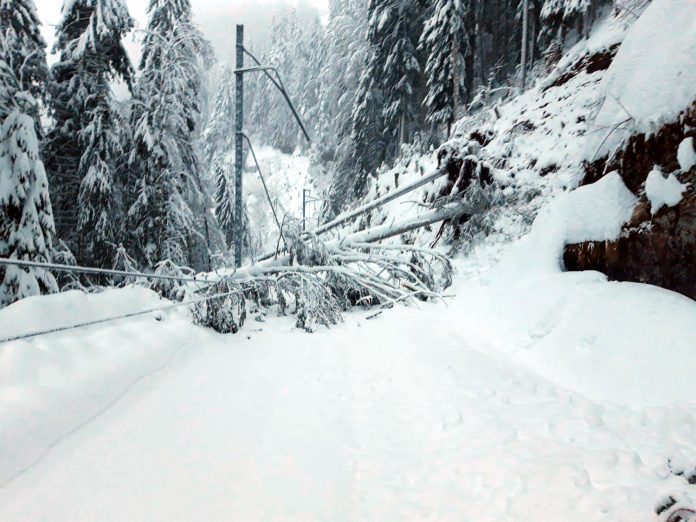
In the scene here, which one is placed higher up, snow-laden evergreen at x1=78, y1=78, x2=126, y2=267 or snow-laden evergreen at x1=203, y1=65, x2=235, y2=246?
snow-laden evergreen at x1=203, y1=65, x2=235, y2=246

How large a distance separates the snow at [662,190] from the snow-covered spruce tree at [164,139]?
9.96m

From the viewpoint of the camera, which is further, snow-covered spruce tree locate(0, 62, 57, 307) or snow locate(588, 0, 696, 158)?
snow-covered spruce tree locate(0, 62, 57, 307)

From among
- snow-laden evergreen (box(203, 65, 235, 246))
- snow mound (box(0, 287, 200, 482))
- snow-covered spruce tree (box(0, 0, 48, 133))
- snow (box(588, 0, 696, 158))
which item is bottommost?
snow mound (box(0, 287, 200, 482))

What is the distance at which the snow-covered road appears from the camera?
1811 millimetres

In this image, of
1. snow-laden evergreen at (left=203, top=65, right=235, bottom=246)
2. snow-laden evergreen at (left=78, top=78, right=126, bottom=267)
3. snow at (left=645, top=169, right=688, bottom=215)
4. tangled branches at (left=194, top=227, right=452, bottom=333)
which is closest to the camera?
snow at (left=645, top=169, right=688, bottom=215)

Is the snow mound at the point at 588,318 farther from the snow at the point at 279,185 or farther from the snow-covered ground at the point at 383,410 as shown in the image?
the snow at the point at 279,185

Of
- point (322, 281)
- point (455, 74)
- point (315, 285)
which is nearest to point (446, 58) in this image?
point (455, 74)

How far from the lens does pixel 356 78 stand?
32188 millimetres

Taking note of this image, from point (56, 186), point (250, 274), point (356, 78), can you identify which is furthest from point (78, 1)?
point (356, 78)

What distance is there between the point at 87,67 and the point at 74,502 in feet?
38.6

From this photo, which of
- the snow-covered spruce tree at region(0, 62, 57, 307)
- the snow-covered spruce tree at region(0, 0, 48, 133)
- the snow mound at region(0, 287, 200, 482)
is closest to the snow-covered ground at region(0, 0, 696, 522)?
the snow mound at region(0, 287, 200, 482)

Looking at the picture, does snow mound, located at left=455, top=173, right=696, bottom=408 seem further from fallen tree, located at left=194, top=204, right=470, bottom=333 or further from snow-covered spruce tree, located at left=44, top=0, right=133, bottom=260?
snow-covered spruce tree, located at left=44, top=0, right=133, bottom=260

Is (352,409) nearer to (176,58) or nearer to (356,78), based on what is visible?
(176,58)

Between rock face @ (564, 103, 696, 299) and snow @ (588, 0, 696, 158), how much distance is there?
0.18 meters
